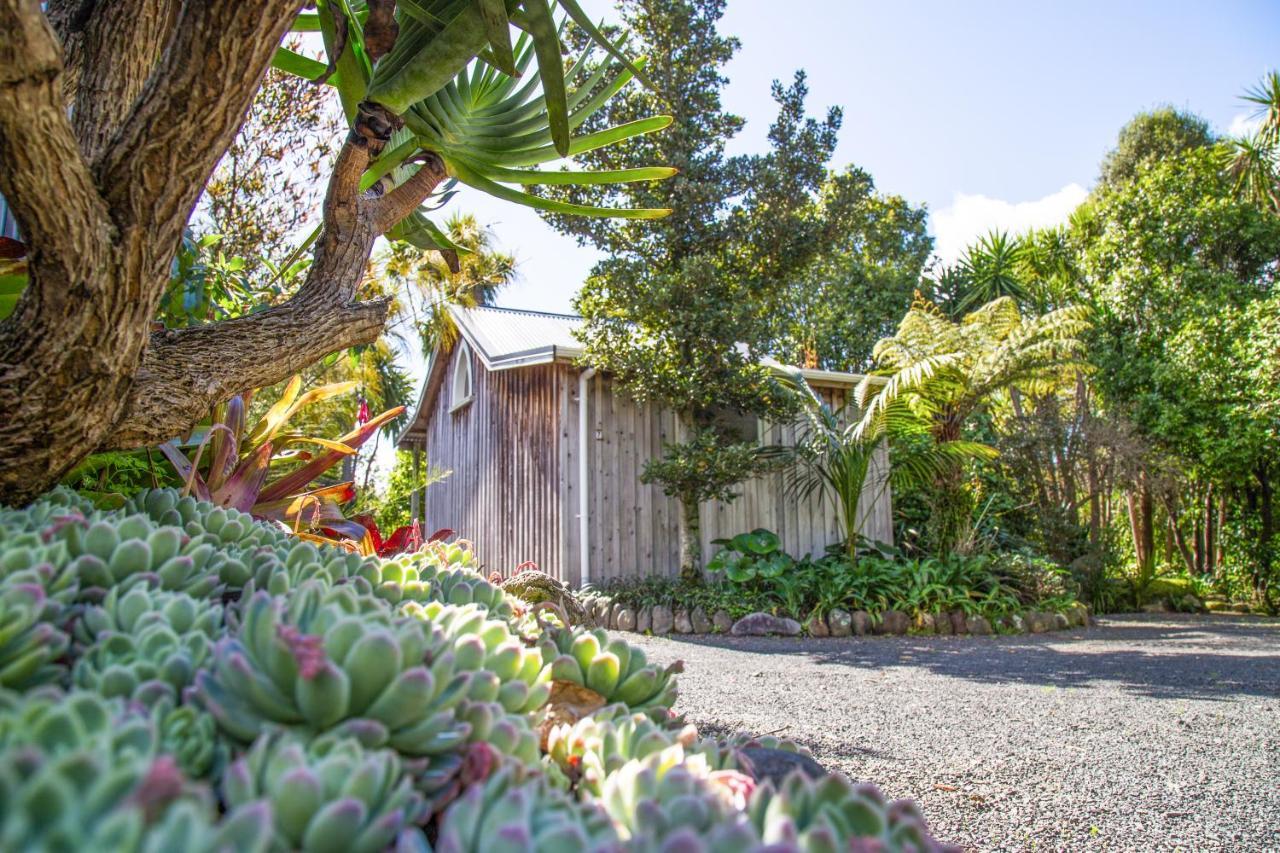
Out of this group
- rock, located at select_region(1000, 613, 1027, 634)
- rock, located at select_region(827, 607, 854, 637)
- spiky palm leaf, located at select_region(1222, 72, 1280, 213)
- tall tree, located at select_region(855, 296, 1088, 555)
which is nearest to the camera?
rock, located at select_region(827, 607, 854, 637)

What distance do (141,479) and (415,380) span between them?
20.2 m

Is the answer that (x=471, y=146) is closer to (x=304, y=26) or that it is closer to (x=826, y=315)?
(x=304, y=26)

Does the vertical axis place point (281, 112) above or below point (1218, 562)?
above

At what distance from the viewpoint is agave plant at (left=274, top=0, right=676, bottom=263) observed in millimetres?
1623

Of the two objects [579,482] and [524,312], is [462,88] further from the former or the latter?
[524,312]

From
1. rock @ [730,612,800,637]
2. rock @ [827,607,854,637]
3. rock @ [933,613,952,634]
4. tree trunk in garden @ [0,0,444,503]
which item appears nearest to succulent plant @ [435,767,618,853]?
tree trunk in garden @ [0,0,444,503]

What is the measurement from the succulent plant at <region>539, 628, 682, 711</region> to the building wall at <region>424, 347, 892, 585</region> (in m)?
7.72

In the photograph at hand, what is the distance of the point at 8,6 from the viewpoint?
0.86 metres

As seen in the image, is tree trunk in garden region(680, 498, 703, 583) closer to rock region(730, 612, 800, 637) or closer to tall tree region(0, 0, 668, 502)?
rock region(730, 612, 800, 637)

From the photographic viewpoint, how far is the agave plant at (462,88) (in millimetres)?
1623

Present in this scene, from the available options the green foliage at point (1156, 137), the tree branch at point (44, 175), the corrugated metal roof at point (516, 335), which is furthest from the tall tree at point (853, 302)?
the tree branch at point (44, 175)

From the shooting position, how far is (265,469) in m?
2.12

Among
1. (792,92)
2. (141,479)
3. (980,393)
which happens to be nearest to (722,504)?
(980,393)

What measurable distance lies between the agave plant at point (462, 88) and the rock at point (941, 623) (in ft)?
21.7
